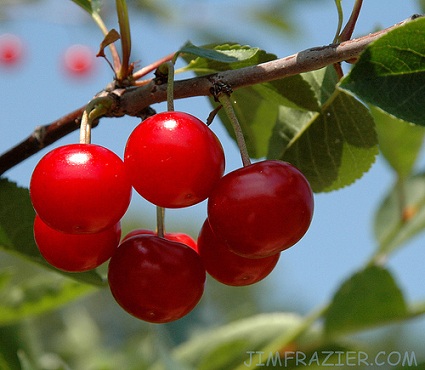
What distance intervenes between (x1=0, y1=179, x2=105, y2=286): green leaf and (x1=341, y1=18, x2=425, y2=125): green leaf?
0.91m

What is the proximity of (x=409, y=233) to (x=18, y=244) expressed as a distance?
1.54 metres

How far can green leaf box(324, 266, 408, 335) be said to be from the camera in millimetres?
2506

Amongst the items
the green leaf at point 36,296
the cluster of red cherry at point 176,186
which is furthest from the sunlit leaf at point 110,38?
the green leaf at point 36,296

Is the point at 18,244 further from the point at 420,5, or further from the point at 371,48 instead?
the point at 420,5

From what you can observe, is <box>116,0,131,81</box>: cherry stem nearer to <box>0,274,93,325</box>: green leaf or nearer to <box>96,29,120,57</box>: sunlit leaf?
<box>96,29,120,57</box>: sunlit leaf

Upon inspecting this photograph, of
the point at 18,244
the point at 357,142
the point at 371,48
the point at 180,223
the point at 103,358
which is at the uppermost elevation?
the point at 371,48

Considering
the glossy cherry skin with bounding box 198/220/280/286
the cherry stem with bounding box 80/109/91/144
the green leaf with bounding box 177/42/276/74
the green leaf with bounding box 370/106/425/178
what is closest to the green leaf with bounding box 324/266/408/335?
the green leaf with bounding box 370/106/425/178

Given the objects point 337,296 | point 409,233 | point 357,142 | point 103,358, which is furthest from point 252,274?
point 103,358

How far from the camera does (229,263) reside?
1608 millimetres

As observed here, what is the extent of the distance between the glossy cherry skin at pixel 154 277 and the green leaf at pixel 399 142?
52.1 inches

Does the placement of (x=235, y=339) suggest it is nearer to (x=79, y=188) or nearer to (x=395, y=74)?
(x=79, y=188)

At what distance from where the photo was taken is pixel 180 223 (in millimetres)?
13453

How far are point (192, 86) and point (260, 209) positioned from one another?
1.08 ft

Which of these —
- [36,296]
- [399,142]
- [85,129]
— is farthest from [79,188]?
[399,142]
